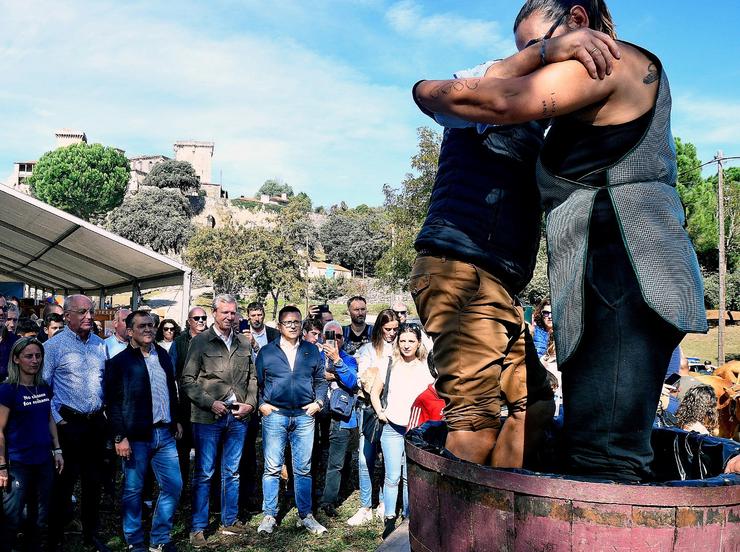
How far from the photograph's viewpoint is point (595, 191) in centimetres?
174

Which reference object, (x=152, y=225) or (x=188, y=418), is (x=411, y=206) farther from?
(x=152, y=225)

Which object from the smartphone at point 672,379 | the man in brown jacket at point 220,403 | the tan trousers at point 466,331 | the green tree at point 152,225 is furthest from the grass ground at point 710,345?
the green tree at point 152,225

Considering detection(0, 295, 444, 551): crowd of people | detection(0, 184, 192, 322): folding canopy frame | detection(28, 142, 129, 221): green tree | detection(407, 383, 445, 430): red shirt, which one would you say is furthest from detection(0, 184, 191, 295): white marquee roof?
detection(28, 142, 129, 221): green tree

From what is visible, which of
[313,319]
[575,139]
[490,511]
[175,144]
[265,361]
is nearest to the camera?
[490,511]

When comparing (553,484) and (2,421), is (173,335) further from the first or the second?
(553,484)

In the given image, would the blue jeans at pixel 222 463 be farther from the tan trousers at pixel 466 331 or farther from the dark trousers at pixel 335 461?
the tan trousers at pixel 466 331

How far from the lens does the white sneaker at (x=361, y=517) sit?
686 centimetres

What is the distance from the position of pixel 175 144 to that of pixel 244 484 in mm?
111621

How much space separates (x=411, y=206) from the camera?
32.4 metres

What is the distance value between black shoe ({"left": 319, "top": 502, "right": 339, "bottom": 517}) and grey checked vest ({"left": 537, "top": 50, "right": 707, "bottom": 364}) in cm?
603

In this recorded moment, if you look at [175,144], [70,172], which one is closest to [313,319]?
[70,172]

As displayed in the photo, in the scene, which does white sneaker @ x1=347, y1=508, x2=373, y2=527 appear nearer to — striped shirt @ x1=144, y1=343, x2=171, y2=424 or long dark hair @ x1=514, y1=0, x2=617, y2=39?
striped shirt @ x1=144, y1=343, x2=171, y2=424

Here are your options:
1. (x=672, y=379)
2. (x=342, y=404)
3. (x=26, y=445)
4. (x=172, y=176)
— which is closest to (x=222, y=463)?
(x=342, y=404)

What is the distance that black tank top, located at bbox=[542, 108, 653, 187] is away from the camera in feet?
5.69
